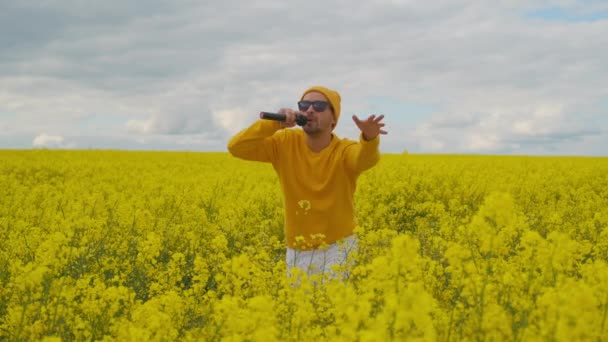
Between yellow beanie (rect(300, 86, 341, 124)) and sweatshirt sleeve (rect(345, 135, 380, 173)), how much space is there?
0.31 metres

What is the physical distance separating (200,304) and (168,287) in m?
0.66

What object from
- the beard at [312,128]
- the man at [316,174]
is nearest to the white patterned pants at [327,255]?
the man at [316,174]

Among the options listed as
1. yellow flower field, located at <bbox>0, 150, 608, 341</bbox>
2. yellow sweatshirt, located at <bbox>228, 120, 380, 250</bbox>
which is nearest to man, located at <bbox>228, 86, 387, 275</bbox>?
yellow sweatshirt, located at <bbox>228, 120, 380, 250</bbox>

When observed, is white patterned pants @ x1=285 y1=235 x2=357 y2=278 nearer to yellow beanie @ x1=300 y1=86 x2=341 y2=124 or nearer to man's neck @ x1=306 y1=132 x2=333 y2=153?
man's neck @ x1=306 y1=132 x2=333 y2=153

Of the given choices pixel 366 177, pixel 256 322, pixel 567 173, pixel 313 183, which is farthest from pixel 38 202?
pixel 567 173

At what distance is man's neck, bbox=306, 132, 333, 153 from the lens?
4906 millimetres

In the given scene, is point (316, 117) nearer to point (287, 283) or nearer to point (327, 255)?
point (327, 255)

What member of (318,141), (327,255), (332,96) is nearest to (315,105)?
(332,96)

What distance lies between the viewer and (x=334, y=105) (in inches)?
191

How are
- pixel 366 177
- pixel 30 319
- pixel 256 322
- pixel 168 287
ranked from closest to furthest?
pixel 256 322
pixel 30 319
pixel 168 287
pixel 366 177

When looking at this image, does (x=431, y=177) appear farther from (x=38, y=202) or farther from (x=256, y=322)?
(x=256, y=322)

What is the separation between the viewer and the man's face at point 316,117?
4746mm

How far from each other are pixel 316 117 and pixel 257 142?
52 cm

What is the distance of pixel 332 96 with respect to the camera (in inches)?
192
